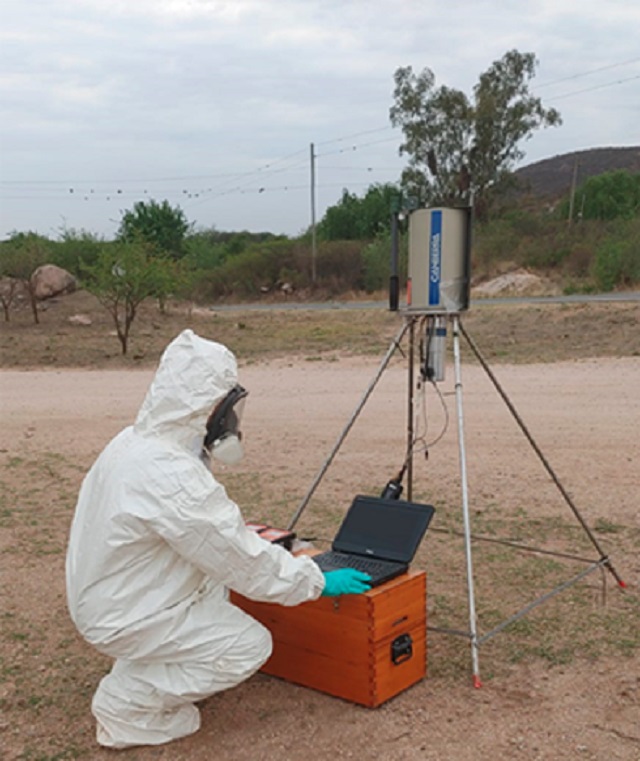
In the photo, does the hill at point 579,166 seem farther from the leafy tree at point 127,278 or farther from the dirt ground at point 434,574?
the dirt ground at point 434,574

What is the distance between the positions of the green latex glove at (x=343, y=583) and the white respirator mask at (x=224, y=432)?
60 centimetres

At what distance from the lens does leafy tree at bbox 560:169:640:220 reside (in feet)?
149

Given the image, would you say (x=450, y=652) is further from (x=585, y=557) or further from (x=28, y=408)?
(x=28, y=408)

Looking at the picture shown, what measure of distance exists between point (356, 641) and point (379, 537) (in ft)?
Result: 1.98

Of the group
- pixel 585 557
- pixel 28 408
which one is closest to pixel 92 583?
pixel 585 557

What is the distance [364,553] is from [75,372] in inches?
481

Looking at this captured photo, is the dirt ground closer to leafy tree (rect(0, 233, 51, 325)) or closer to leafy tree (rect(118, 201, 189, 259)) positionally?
leafy tree (rect(0, 233, 51, 325))

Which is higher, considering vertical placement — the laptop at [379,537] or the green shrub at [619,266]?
the green shrub at [619,266]

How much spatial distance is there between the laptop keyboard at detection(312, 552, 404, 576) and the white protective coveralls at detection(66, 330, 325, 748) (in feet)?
1.51

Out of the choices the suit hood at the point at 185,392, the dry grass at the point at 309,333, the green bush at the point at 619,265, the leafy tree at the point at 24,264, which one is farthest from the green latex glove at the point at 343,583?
the green bush at the point at 619,265

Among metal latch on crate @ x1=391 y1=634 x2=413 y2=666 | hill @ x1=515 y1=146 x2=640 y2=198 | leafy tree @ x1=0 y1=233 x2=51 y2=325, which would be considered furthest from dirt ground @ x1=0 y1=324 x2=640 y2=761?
hill @ x1=515 y1=146 x2=640 y2=198

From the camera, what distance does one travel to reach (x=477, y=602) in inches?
179

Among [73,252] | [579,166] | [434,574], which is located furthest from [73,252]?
[579,166]

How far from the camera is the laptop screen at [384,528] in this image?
12.3 ft
